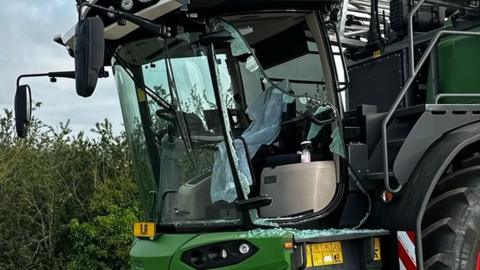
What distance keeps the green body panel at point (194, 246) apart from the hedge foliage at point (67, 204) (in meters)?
5.89

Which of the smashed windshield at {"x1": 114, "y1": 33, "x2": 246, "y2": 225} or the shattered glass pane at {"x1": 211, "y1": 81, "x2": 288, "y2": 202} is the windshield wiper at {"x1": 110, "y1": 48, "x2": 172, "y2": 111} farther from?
the shattered glass pane at {"x1": 211, "y1": 81, "x2": 288, "y2": 202}

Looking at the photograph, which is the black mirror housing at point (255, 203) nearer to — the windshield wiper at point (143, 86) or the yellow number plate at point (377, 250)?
the yellow number plate at point (377, 250)

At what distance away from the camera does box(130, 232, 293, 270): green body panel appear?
416 centimetres

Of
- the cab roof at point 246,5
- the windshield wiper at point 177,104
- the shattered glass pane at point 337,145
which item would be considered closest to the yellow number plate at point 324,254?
the shattered glass pane at point 337,145

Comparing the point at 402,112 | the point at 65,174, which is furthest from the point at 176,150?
the point at 65,174

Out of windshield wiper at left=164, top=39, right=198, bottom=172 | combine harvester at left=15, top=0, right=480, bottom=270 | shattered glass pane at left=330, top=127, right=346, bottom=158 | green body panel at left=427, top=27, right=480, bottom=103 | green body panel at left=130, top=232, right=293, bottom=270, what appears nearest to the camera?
green body panel at left=130, top=232, right=293, bottom=270

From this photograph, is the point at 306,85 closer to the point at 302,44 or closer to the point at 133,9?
the point at 302,44

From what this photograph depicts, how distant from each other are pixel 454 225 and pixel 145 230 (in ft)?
7.29

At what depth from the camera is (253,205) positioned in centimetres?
438

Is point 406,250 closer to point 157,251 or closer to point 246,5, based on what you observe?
point 157,251

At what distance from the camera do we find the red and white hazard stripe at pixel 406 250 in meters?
4.16

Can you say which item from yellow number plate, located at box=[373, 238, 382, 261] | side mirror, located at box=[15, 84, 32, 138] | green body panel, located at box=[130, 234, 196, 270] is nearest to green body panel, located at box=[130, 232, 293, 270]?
green body panel, located at box=[130, 234, 196, 270]

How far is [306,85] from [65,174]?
8087 millimetres

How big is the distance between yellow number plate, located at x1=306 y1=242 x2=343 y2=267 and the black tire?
21.7 inches
